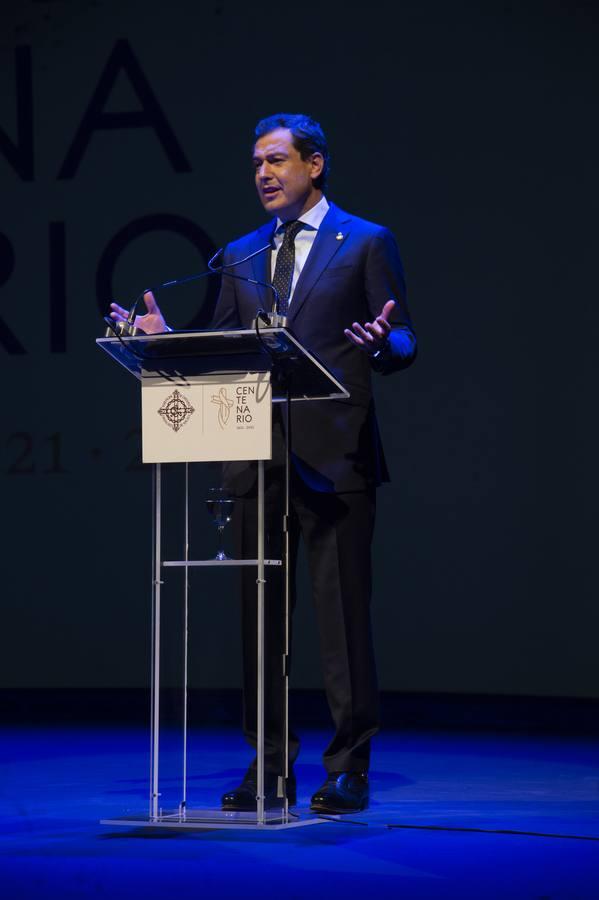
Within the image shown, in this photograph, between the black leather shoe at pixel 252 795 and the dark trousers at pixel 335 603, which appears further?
the dark trousers at pixel 335 603

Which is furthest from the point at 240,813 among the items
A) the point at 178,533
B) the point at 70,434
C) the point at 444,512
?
the point at 70,434

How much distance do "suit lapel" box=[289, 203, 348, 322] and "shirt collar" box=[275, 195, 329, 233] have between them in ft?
0.06

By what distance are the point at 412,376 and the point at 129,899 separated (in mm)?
4203

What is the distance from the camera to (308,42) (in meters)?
6.27

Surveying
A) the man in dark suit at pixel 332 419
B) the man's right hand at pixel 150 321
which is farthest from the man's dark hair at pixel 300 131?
the man's right hand at pixel 150 321

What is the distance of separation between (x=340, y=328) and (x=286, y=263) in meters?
0.21

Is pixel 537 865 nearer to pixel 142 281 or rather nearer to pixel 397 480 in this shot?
pixel 397 480

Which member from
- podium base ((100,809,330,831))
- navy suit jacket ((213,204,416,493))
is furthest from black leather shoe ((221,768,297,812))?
navy suit jacket ((213,204,416,493))

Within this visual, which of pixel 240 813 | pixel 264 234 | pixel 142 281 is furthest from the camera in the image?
pixel 142 281

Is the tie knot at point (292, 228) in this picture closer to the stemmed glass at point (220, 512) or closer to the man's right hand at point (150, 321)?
the man's right hand at point (150, 321)

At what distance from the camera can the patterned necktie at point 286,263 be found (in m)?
3.10

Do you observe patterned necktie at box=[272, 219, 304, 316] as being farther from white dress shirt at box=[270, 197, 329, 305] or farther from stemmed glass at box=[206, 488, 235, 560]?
stemmed glass at box=[206, 488, 235, 560]

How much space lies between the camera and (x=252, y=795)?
281 centimetres

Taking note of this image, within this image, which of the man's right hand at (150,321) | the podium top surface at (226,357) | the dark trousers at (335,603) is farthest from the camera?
the dark trousers at (335,603)
